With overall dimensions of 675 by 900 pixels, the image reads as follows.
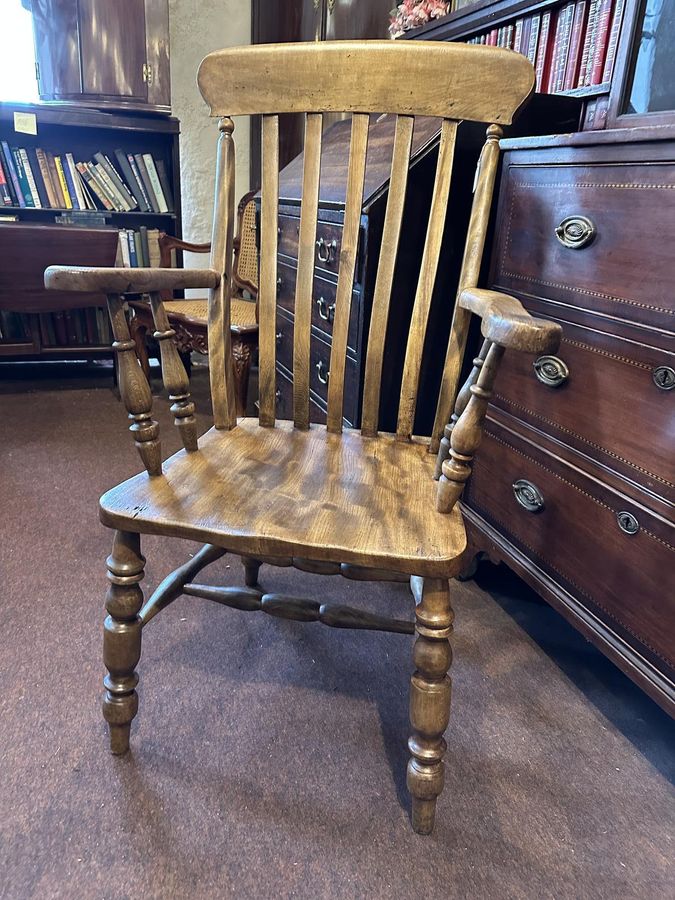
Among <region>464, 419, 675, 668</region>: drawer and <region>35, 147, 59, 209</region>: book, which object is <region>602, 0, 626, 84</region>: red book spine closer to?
<region>464, 419, 675, 668</region>: drawer

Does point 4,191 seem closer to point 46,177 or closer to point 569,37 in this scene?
point 46,177

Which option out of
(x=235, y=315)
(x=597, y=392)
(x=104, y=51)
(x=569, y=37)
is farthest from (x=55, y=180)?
(x=597, y=392)

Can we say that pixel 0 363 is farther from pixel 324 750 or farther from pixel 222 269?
pixel 324 750

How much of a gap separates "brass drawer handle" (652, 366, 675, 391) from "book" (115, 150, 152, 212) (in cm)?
280

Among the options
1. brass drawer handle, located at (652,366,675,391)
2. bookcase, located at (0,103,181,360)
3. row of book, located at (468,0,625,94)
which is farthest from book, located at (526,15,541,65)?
bookcase, located at (0,103,181,360)

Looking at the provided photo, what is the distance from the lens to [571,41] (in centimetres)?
137

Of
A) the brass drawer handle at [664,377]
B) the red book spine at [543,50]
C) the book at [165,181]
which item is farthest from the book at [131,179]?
the brass drawer handle at [664,377]

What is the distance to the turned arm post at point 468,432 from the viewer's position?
31.1 inches

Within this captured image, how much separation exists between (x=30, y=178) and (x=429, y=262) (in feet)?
8.48

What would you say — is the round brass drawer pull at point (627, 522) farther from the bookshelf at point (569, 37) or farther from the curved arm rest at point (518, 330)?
the bookshelf at point (569, 37)

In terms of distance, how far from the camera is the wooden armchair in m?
2.19

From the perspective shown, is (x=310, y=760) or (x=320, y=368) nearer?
(x=310, y=760)

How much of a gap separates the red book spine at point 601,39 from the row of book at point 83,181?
7.47 ft

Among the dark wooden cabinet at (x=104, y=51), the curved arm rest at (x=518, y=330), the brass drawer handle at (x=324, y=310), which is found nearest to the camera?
the curved arm rest at (x=518, y=330)
